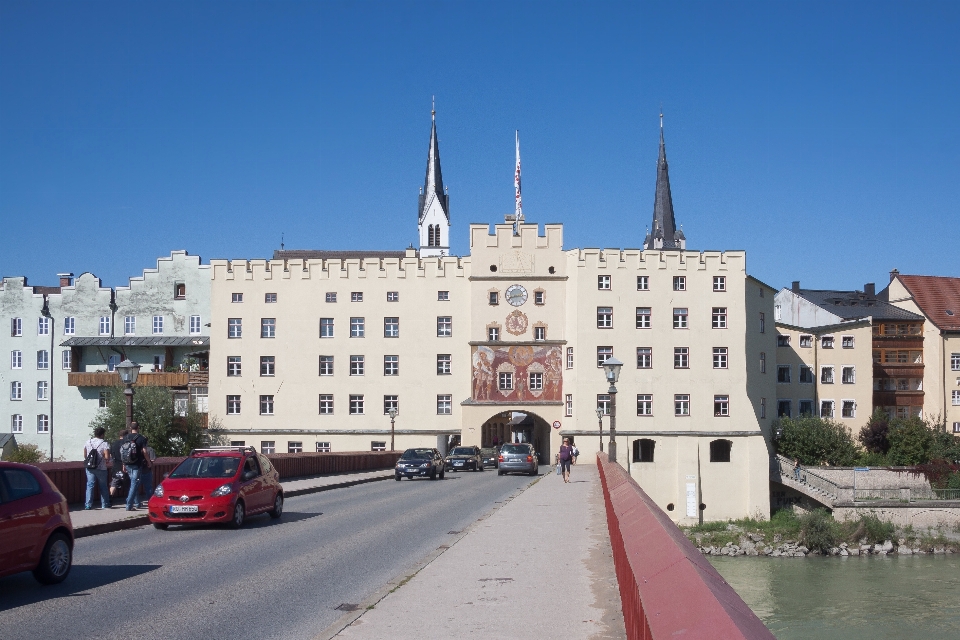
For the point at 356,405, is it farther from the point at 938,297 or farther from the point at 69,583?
the point at 69,583

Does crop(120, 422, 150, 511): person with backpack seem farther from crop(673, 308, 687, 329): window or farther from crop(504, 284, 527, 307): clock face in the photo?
crop(673, 308, 687, 329): window

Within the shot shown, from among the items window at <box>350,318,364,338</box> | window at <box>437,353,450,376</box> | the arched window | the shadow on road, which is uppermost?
window at <box>350,318,364,338</box>

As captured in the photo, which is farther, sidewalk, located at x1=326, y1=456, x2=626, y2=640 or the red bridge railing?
sidewalk, located at x1=326, y1=456, x2=626, y2=640

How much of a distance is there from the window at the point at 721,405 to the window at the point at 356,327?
26118mm

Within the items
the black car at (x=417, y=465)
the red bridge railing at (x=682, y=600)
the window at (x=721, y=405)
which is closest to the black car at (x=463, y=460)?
the black car at (x=417, y=465)

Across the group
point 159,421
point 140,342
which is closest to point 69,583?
point 159,421

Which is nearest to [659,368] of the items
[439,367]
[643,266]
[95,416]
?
[643,266]

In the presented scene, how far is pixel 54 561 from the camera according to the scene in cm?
1221

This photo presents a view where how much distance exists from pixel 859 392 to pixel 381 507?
66.8 metres

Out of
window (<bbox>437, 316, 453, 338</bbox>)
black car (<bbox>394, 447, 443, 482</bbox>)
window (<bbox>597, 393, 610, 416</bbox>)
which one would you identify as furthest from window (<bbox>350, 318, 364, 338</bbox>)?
black car (<bbox>394, 447, 443, 482</bbox>)

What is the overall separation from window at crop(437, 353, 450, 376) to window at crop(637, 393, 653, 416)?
14057 mm

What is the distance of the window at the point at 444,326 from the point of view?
76.7 m

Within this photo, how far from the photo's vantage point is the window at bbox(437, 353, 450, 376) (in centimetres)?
7650

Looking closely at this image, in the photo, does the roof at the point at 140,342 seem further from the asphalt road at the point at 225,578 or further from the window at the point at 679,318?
the asphalt road at the point at 225,578
